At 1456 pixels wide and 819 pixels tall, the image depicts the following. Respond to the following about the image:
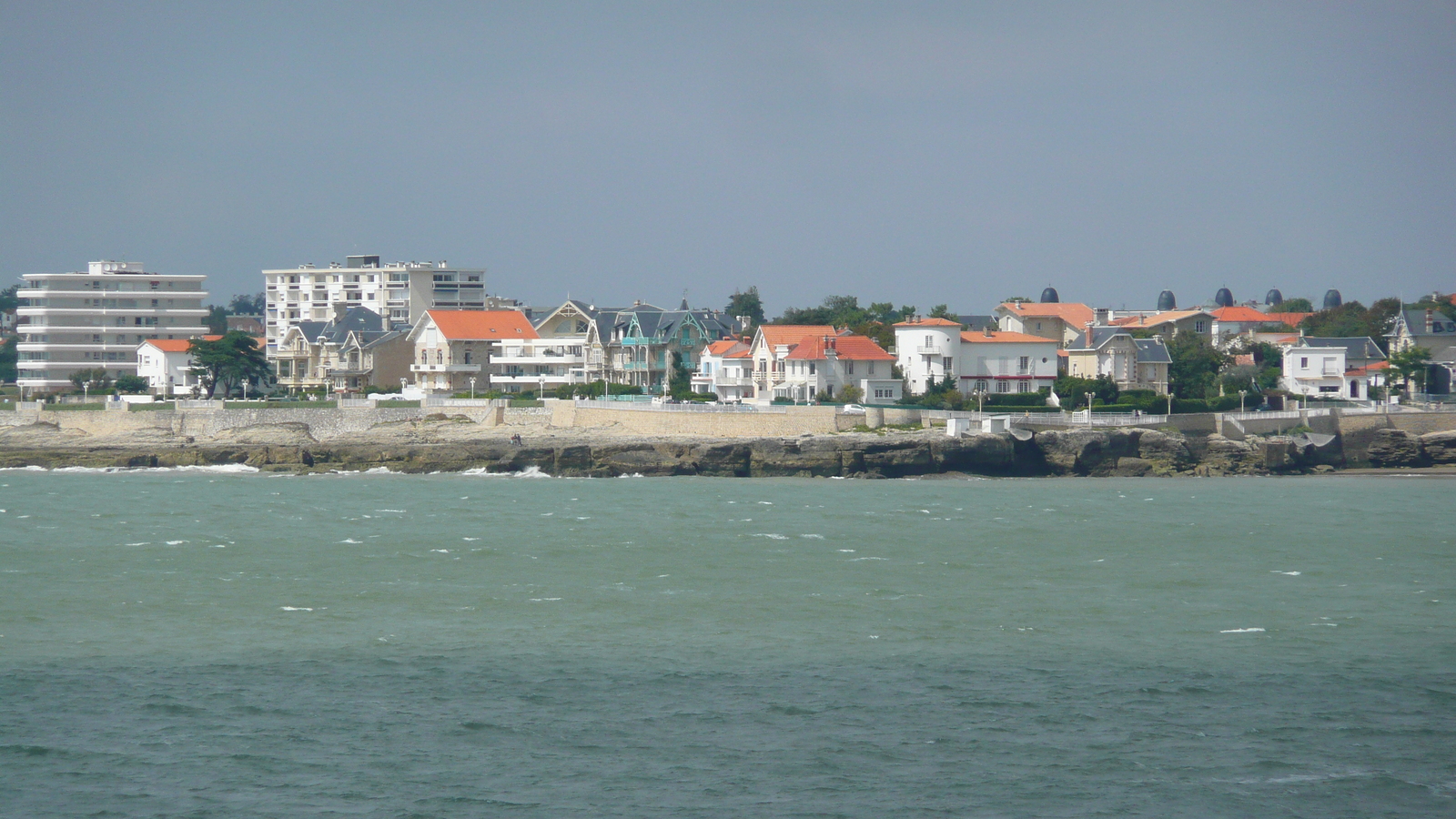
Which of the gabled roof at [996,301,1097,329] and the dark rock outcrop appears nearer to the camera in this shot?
the dark rock outcrop

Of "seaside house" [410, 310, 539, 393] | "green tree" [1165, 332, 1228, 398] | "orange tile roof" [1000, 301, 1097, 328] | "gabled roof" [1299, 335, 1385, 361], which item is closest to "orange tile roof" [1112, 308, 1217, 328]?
"orange tile roof" [1000, 301, 1097, 328]

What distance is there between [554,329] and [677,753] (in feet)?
→ 226

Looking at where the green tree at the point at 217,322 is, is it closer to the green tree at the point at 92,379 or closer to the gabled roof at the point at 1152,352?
the green tree at the point at 92,379

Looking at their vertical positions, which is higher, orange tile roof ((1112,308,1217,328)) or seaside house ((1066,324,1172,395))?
orange tile roof ((1112,308,1217,328))

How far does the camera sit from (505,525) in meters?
42.7

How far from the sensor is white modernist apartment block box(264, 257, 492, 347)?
109125mm

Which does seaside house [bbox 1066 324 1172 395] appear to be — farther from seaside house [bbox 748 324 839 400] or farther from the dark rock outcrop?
seaside house [bbox 748 324 839 400]

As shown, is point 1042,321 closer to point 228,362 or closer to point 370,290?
point 228,362

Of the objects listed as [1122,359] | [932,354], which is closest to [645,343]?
[932,354]

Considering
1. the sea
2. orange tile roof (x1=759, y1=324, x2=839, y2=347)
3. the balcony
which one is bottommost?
the sea

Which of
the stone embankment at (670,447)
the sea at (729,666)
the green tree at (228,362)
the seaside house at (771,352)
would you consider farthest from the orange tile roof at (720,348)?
the sea at (729,666)

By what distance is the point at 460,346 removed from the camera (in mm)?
84125

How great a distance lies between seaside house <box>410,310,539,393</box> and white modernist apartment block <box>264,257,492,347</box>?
19.1 m

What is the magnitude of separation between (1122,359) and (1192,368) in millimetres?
5247
